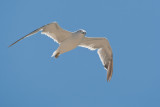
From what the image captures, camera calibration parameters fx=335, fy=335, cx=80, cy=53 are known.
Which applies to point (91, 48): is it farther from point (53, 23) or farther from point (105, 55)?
point (53, 23)

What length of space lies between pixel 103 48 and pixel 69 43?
1.87 metres

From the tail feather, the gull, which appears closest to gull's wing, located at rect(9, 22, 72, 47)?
the gull

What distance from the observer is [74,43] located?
1351cm

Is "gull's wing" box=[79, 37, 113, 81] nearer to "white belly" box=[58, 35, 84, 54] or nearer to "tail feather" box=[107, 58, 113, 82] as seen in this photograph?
"tail feather" box=[107, 58, 113, 82]

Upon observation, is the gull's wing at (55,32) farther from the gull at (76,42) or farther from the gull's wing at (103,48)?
the gull's wing at (103,48)

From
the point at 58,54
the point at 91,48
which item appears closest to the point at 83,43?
the point at 91,48

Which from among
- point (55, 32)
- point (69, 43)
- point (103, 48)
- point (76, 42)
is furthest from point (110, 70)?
point (55, 32)

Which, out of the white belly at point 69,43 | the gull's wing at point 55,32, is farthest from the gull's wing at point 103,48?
the gull's wing at point 55,32

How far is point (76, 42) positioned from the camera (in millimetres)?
13516

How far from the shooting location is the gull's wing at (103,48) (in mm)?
14318

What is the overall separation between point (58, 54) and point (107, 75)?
2454 millimetres

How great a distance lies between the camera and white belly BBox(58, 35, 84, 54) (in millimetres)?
13391

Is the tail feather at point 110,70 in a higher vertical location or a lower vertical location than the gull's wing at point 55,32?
lower

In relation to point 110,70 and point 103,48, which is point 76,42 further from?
point 110,70
